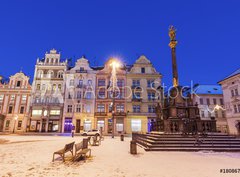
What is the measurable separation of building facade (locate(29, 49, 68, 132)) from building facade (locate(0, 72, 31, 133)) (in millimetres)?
2781

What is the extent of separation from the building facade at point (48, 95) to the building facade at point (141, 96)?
16.4 meters

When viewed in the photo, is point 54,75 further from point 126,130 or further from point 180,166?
point 180,166

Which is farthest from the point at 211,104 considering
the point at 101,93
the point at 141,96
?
the point at 101,93

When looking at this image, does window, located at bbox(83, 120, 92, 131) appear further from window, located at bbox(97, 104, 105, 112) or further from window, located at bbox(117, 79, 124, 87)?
window, located at bbox(117, 79, 124, 87)

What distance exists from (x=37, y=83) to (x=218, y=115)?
4660cm

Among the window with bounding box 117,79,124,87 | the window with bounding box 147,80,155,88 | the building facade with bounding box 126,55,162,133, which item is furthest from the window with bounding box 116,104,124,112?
the window with bounding box 147,80,155,88

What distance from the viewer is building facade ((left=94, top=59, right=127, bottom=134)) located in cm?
3547

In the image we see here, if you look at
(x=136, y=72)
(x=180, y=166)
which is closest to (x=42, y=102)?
(x=136, y=72)

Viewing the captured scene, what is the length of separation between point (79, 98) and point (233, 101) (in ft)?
107

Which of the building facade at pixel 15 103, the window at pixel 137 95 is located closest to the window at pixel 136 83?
the window at pixel 137 95

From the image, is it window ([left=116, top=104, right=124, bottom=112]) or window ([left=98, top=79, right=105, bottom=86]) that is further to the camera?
window ([left=98, top=79, right=105, bottom=86])

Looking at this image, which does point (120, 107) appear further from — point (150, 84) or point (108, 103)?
point (150, 84)

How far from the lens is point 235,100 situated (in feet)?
96.5

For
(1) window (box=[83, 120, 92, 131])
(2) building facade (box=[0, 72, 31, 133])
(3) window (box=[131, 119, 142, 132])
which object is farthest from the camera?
(2) building facade (box=[0, 72, 31, 133])
